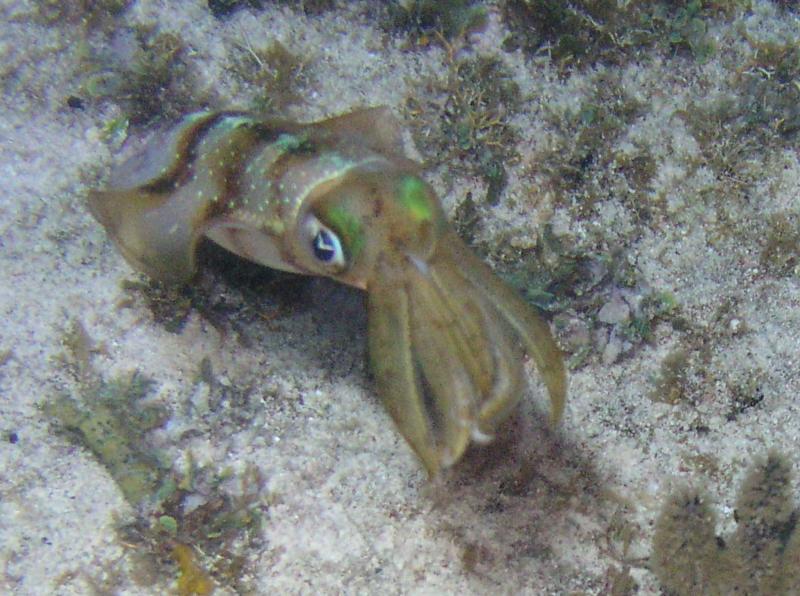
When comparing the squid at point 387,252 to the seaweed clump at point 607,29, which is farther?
the seaweed clump at point 607,29

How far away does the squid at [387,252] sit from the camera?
9.22 ft

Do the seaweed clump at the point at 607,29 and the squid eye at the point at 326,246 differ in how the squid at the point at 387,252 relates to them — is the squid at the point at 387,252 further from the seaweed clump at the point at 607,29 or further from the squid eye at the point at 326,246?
the seaweed clump at the point at 607,29

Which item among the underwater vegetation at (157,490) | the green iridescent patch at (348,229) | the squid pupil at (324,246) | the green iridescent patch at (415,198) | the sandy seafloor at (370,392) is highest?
the green iridescent patch at (415,198)

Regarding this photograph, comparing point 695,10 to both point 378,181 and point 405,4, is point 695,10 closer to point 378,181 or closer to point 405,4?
point 405,4

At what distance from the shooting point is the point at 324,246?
297 centimetres

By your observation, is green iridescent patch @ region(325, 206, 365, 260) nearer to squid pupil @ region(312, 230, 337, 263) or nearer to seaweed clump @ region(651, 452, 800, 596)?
squid pupil @ region(312, 230, 337, 263)

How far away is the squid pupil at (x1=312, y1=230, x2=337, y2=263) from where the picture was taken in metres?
2.94

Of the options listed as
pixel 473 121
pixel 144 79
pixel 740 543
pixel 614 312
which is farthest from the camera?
pixel 144 79

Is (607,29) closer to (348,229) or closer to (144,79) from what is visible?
(348,229)

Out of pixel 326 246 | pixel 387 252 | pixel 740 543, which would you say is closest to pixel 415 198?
pixel 387 252

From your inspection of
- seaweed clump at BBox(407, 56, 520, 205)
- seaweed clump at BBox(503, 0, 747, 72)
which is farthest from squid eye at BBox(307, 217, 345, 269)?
seaweed clump at BBox(503, 0, 747, 72)

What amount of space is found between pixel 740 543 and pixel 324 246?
2717 millimetres

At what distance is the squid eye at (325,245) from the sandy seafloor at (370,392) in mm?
1191

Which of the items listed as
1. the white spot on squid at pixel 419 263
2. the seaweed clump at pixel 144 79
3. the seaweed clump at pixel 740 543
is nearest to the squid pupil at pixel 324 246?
the white spot on squid at pixel 419 263
